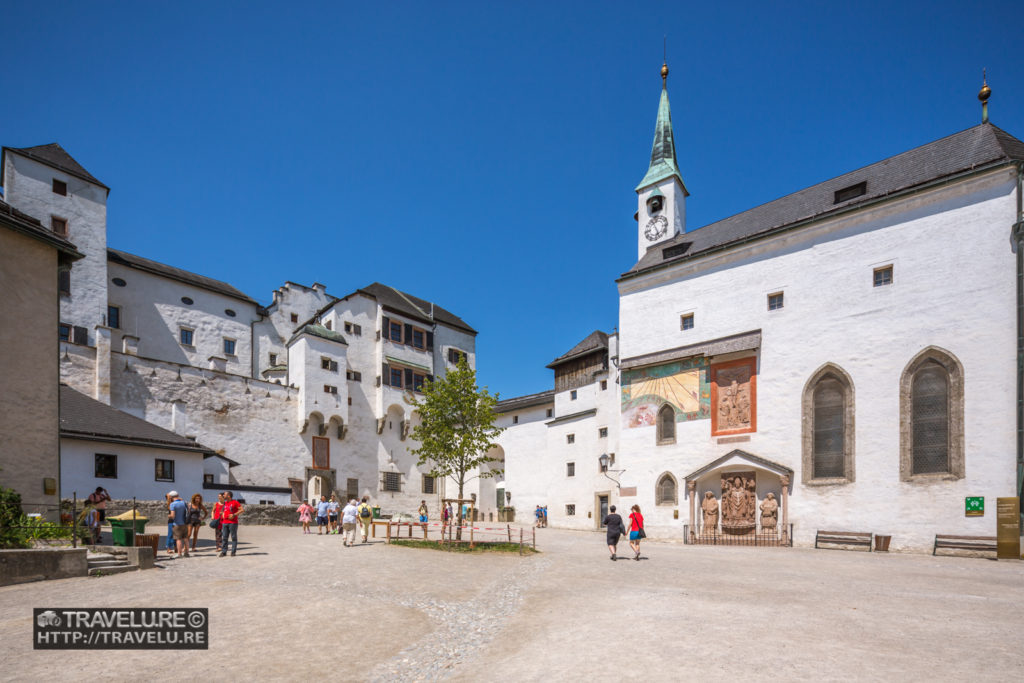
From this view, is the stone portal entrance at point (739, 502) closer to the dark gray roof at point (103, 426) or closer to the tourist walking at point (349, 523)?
the tourist walking at point (349, 523)

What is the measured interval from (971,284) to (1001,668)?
20.4 m

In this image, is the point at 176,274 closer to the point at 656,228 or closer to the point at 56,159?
the point at 56,159

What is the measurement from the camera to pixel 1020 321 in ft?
70.2

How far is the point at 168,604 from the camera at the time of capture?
10.6 metres

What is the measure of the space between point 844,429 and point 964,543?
5.50 metres

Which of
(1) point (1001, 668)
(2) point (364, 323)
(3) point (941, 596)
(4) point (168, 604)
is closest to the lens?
(1) point (1001, 668)

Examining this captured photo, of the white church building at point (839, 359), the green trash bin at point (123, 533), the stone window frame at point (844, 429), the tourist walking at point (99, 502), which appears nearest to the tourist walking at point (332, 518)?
the tourist walking at point (99, 502)

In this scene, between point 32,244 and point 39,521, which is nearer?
point 39,521

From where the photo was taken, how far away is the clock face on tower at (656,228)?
Result: 40.8m

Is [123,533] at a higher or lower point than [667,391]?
lower

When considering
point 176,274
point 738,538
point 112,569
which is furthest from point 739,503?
point 176,274

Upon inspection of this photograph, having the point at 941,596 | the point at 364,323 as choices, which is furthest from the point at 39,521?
the point at 364,323

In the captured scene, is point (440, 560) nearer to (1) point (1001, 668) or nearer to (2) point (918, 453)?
(1) point (1001, 668)

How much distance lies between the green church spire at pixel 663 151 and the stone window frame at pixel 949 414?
21.7 metres
